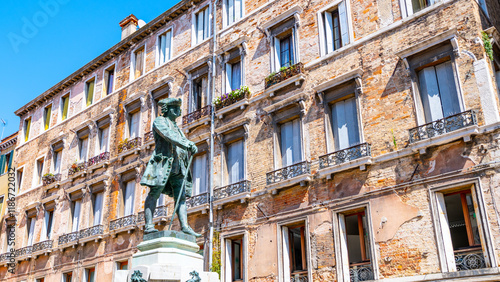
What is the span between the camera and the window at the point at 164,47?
22031 millimetres

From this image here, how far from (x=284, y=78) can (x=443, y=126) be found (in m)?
5.91

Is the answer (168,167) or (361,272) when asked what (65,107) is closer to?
(361,272)

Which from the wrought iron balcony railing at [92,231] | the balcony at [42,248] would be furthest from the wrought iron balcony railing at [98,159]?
the balcony at [42,248]

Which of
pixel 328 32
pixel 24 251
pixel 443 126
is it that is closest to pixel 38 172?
pixel 24 251

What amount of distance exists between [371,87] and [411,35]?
1.84 meters

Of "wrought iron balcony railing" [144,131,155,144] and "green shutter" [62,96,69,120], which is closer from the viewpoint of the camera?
Answer: "wrought iron balcony railing" [144,131,155,144]

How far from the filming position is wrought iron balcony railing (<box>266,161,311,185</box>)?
14.9 m

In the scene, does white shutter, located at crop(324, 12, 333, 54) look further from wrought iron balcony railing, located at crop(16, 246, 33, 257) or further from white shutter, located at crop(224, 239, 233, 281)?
wrought iron balcony railing, located at crop(16, 246, 33, 257)

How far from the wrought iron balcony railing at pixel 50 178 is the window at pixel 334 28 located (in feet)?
51.8

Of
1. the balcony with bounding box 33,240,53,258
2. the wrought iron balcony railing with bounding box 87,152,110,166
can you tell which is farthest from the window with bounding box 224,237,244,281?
the balcony with bounding box 33,240,53,258

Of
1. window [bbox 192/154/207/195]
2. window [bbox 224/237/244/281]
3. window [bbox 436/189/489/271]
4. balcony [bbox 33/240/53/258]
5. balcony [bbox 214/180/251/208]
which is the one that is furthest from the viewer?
balcony [bbox 33/240/53/258]

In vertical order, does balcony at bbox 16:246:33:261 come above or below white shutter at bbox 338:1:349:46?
below

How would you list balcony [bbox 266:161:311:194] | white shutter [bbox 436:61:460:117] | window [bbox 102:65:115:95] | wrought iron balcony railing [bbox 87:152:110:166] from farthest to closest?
window [bbox 102:65:115:95] → wrought iron balcony railing [bbox 87:152:110:166] → balcony [bbox 266:161:311:194] → white shutter [bbox 436:61:460:117]

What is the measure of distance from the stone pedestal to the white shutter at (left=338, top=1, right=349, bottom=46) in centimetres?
999
